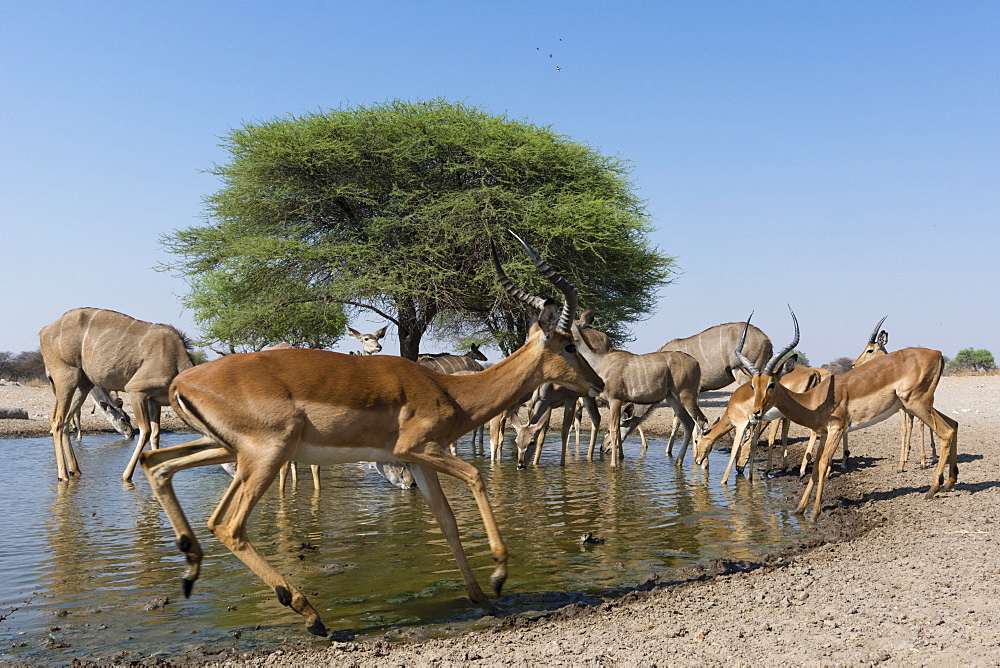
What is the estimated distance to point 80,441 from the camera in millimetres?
17312

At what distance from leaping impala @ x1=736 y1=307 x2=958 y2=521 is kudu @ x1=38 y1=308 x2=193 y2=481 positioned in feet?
28.4

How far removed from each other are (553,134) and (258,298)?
12.2 meters

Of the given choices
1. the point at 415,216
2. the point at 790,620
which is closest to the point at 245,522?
the point at 790,620

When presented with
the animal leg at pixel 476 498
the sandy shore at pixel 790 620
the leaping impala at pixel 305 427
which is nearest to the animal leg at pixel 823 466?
the sandy shore at pixel 790 620

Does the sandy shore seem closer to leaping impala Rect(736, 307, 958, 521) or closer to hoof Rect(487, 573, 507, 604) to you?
hoof Rect(487, 573, 507, 604)

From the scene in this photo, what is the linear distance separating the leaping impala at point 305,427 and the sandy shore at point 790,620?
59 cm

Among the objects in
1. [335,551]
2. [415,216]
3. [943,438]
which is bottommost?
[335,551]

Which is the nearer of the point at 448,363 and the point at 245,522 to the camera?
the point at 245,522

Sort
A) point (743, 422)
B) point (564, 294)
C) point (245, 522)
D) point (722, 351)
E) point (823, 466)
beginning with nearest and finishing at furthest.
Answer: point (245, 522) < point (564, 294) < point (823, 466) < point (743, 422) < point (722, 351)

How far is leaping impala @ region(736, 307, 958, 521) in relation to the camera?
32.9ft

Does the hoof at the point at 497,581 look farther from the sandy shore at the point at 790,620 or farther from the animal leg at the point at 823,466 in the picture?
the animal leg at the point at 823,466

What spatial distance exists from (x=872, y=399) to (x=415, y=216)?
2086cm

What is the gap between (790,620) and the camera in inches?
209

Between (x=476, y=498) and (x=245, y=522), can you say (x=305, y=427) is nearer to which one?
(x=245, y=522)
